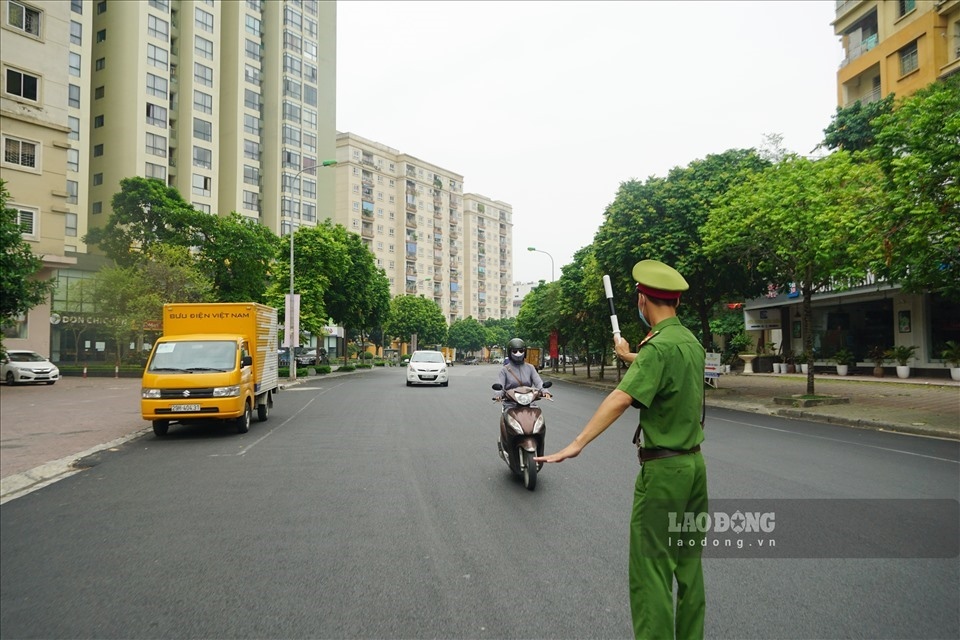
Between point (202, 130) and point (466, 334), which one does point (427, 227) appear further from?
point (202, 130)

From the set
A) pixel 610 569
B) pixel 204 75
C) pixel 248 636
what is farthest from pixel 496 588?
pixel 204 75

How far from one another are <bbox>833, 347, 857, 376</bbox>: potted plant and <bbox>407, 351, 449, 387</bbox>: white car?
717 inches

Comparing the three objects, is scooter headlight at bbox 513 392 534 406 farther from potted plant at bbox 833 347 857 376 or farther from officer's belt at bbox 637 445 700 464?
potted plant at bbox 833 347 857 376

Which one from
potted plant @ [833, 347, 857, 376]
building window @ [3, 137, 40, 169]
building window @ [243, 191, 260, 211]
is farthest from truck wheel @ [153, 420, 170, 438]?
building window @ [243, 191, 260, 211]

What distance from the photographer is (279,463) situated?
9.26 metres

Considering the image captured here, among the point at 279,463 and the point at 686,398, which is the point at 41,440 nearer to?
the point at 279,463

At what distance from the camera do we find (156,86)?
56.8 metres

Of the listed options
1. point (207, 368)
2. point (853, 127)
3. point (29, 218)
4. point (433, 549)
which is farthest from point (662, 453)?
point (29, 218)

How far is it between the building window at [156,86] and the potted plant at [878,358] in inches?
2241

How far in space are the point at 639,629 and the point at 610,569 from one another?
70.5 inches

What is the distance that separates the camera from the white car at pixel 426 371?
28531 millimetres

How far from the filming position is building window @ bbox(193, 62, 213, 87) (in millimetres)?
60000

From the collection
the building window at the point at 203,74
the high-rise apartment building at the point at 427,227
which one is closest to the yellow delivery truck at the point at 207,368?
the building window at the point at 203,74

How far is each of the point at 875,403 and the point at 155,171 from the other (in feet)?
185
